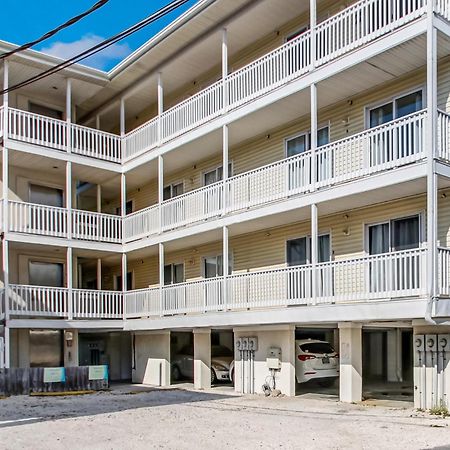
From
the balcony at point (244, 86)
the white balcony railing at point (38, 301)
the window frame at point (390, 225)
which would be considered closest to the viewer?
the balcony at point (244, 86)

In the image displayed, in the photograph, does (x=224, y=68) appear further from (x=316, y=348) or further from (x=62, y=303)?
(x=62, y=303)

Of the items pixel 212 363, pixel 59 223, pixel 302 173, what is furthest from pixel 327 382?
pixel 59 223

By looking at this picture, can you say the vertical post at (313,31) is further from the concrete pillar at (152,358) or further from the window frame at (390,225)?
the concrete pillar at (152,358)

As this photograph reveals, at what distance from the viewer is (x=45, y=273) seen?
76.8ft

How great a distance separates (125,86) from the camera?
23.4 metres

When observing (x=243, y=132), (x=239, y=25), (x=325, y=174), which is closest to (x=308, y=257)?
(x=325, y=174)

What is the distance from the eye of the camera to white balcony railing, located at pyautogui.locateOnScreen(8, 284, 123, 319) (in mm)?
20047

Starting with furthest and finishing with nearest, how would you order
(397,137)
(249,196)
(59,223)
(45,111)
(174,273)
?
(45,111), (174,273), (59,223), (249,196), (397,137)

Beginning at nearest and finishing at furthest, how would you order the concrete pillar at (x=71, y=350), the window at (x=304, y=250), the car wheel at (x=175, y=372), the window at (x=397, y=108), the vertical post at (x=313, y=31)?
1. the window at (x=397, y=108)
2. the vertical post at (x=313, y=31)
3. the window at (x=304, y=250)
4. the concrete pillar at (x=71, y=350)
5. the car wheel at (x=175, y=372)

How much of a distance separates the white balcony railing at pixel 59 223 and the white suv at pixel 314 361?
915 cm

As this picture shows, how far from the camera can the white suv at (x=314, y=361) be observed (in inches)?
664

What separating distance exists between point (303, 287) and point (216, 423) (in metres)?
4.35

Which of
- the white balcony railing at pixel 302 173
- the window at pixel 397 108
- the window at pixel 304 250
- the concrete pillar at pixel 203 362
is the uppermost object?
the window at pixel 397 108

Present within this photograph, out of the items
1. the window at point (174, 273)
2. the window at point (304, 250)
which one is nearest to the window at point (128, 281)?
the window at point (174, 273)
